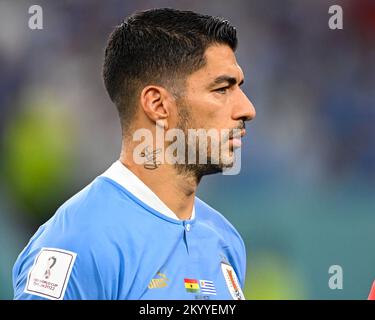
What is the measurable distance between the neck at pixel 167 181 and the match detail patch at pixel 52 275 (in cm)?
51

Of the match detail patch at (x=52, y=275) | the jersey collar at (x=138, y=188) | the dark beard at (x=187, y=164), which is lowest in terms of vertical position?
the match detail patch at (x=52, y=275)

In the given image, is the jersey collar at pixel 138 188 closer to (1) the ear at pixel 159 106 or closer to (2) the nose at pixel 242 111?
(1) the ear at pixel 159 106

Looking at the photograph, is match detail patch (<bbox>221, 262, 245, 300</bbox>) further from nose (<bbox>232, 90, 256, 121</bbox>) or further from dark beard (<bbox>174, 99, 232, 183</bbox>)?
nose (<bbox>232, 90, 256, 121</bbox>)

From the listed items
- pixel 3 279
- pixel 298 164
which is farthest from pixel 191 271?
pixel 298 164

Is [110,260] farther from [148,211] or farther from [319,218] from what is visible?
[319,218]

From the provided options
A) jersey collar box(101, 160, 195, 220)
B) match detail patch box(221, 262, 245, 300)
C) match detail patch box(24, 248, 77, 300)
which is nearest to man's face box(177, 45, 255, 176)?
jersey collar box(101, 160, 195, 220)

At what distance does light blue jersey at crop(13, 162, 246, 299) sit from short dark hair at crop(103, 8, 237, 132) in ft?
1.30

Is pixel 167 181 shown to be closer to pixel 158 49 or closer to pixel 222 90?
pixel 222 90

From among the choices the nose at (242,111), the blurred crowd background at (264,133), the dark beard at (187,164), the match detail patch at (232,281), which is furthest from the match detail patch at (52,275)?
the blurred crowd background at (264,133)

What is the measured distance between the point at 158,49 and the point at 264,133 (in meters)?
3.89

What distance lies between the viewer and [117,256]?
8.92ft

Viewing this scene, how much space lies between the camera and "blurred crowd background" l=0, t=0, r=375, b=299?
21.1ft

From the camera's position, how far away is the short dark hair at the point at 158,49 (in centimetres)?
304

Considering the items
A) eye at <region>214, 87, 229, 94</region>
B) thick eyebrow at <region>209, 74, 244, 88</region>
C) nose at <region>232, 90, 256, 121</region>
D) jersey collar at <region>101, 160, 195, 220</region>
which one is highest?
thick eyebrow at <region>209, 74, 244, 88</region>
